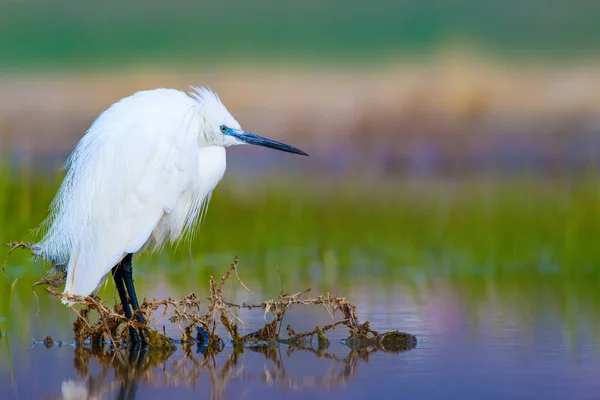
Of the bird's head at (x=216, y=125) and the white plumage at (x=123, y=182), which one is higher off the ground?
the bird's head at (x=216, y=125)

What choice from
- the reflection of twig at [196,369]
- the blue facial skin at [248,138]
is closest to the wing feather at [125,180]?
the blue facial skin at [248,138]

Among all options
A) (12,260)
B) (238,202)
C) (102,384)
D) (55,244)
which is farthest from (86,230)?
(238,202)

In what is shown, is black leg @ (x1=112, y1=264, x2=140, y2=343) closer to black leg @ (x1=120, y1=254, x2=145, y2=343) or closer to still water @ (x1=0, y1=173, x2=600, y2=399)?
black leg @ (x1=120, y1=254, x2=145, y2=343)

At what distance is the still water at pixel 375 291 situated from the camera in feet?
17.0

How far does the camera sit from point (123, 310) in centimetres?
641

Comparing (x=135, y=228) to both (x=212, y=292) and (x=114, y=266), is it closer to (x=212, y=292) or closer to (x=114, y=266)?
(x=114, y=266)

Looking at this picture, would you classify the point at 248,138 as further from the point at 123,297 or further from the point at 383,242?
the point at 383,242

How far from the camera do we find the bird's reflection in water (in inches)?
203

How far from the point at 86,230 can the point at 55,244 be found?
0.87 ft

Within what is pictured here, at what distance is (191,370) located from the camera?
552 centimetres

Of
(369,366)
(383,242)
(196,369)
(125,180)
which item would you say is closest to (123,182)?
(125,180)

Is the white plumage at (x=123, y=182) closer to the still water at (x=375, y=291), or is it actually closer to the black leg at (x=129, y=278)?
the black leg at (x=129, y=278)

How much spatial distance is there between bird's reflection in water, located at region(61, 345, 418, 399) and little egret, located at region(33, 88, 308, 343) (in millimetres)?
438

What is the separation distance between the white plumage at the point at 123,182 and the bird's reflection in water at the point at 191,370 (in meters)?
0.56
